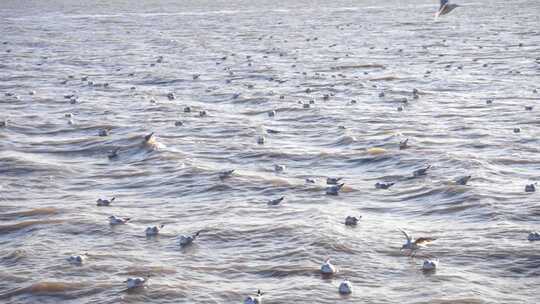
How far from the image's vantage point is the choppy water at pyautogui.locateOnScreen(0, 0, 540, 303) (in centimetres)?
1609

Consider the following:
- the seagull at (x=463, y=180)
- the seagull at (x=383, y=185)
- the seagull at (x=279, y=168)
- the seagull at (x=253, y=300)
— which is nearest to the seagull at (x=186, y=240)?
the seagull at (x=253, y=300)

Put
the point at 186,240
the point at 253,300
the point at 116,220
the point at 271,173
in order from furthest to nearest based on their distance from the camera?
the point at 271,173
the point at 116,220
the point at 186,240
the point at 253,300

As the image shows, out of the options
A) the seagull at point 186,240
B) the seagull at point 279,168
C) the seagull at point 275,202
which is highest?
the seagull at point 279,168

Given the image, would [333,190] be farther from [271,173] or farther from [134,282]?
[134,282]

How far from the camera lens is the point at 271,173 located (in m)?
23.5

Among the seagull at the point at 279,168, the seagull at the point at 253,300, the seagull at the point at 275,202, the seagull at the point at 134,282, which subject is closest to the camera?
the seagull at the point at 253,300

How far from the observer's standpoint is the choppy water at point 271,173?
16.1 metres

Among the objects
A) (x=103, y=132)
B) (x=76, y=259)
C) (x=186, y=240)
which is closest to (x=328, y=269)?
(x=186, y=240)

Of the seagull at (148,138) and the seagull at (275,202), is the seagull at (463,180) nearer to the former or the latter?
the seagull at (275,202)

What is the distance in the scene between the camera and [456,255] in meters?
16.9

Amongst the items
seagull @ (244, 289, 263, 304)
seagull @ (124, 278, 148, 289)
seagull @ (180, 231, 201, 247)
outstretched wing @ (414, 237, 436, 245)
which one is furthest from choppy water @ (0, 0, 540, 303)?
seagull @ (244, 289, 263, 304)

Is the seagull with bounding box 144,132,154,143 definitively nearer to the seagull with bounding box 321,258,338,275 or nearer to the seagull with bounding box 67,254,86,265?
the seagull with bounding box 67,254,86,265

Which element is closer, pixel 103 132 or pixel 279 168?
pixel 279 168

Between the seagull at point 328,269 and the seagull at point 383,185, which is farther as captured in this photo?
the seagull at point 383,185
